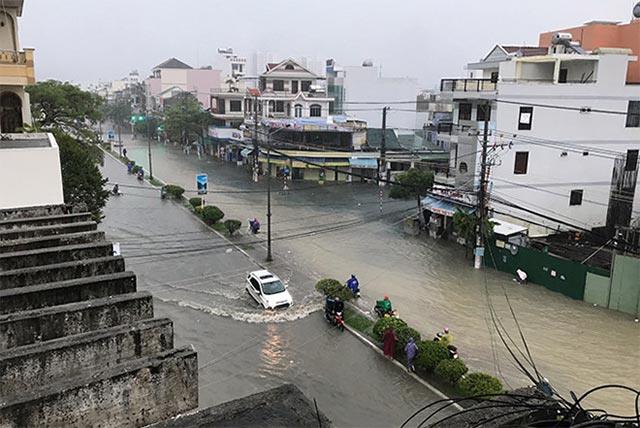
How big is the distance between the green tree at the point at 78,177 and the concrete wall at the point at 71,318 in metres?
15.2

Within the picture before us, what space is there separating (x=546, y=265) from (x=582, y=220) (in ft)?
Answer: 25.5

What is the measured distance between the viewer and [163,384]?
5301 mm

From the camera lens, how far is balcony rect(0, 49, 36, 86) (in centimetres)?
1611

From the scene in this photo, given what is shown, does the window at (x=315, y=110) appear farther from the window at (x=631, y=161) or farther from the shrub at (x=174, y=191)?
the window at (x=631, y=161)

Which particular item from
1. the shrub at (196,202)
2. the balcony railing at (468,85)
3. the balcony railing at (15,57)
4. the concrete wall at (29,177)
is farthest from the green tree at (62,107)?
the balcony railing at (468,85)

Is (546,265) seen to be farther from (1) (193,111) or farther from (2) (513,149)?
(1) (193,111)

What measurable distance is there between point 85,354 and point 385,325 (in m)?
9.86

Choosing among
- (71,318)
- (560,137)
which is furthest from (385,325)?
(560,137)

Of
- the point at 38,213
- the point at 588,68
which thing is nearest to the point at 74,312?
the point at 38,213

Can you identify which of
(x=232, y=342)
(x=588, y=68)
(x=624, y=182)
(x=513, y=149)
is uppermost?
(x=588, y=68)

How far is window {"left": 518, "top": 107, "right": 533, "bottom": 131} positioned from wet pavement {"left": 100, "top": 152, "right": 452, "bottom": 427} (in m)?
11.5

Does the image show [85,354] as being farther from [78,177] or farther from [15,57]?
[78,177]

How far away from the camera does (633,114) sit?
953 inches

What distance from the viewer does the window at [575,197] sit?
24.8m
